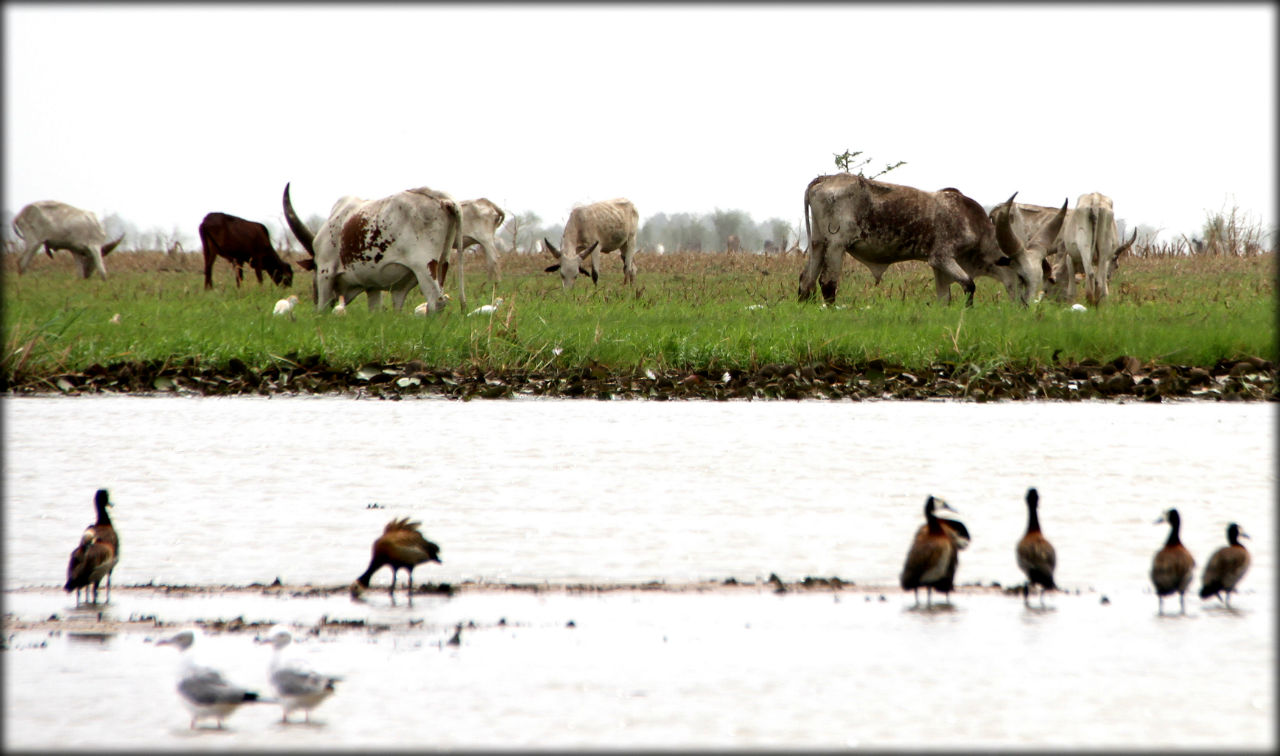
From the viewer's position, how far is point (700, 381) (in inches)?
471

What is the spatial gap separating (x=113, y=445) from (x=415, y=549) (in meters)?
4.63

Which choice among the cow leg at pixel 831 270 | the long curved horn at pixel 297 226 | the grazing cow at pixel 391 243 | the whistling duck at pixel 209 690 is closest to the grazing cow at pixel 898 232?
the cow leg at pixel 831 270

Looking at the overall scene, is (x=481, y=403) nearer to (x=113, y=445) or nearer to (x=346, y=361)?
(x=346, y=361)

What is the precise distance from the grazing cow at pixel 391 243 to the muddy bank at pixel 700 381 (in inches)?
102

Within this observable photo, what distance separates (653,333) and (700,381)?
1312 millimetres

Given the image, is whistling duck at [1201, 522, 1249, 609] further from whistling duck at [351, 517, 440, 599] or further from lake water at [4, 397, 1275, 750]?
whistling duck at [351, 517, 440, 599]

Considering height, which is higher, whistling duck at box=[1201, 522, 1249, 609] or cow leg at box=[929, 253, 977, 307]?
cow leg at box=[929, 253, 977, 307]

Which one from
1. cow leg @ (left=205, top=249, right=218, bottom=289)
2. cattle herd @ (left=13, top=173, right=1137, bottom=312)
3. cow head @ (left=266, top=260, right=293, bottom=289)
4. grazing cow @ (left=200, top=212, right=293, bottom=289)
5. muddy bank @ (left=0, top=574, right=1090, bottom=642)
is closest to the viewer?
muddy bank @ (left=0, top=574, right=1090, bottom=642)

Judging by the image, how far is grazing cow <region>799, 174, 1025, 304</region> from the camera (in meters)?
16.8

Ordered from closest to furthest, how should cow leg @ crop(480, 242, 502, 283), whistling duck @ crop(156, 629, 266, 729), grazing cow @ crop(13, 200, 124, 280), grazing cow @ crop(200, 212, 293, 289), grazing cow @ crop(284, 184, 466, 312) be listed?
whistling duck @ crop(156, 629, 266, 729) < grazing cow @ crop(284, 184, 466, 312) < cow leg @ crop(480, 242, 502, 283) < grazing cow @ crop(200, 212, 293, 289) < grazing cow @ crop(13, 200, 124, 280)

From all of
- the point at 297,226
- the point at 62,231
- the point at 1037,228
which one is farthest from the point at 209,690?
the point at 62,231

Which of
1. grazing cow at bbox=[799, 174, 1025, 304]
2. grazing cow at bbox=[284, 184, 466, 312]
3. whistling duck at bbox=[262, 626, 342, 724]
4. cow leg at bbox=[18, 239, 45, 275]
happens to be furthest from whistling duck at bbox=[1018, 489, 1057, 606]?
cow leg at bbox=[18, 239, 45, 275]

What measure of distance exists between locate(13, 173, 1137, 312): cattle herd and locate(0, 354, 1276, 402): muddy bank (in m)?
2.74

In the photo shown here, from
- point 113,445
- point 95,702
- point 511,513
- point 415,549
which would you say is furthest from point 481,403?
point 95,702
